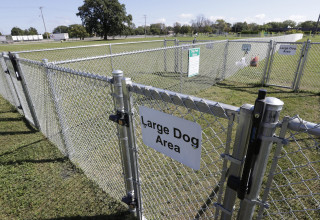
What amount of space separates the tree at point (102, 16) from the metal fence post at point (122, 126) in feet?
215

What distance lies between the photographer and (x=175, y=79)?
866 cm

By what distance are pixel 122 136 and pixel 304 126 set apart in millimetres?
1508

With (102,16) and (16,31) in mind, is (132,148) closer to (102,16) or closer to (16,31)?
(102,16)

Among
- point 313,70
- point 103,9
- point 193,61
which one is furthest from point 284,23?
point 193,61

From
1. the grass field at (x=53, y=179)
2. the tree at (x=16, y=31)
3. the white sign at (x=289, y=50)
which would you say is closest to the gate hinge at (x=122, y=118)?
the grass field at (x=53, y=179)

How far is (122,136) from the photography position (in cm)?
193

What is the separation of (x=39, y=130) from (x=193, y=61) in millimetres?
4759

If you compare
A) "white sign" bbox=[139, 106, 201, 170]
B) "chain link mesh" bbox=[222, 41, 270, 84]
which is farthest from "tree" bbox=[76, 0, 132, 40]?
"white sign" bbox=[139, 106, 201, 170]

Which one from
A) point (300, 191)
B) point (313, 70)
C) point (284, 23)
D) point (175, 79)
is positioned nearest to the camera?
point (300, 191)

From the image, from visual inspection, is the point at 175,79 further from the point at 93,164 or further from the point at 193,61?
the point at 93,164

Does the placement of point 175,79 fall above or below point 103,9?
below

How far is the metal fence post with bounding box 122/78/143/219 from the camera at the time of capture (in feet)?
5.48

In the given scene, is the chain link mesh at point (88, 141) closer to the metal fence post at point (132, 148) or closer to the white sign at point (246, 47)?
the metal fence post at point (132, 148)

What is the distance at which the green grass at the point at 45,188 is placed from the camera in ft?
8.29
